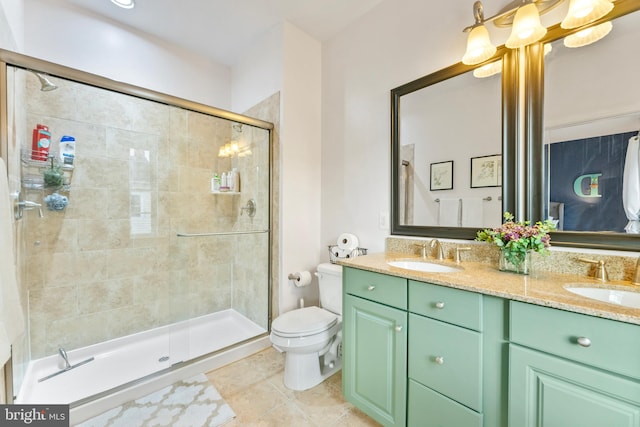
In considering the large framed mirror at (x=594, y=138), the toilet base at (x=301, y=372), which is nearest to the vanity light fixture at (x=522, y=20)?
the large framed mirror at (x=594, y=138)

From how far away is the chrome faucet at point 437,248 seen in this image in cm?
154

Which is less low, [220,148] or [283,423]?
[220,148]

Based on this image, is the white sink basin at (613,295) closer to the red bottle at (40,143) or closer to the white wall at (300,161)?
the white wall at (300,161)

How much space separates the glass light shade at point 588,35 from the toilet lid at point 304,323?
6.28 ft

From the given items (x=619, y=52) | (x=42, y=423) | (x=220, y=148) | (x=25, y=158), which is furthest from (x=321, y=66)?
(x=42, y=423)

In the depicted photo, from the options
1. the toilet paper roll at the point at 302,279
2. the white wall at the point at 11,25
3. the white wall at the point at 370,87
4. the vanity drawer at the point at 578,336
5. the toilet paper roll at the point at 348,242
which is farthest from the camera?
the toilet paper roll at the point at 302,279

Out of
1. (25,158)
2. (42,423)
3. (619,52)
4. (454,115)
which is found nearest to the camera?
(619,52)

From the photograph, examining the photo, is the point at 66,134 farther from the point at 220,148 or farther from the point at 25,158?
the point at 220,148

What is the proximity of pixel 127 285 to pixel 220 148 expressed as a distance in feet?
4.71

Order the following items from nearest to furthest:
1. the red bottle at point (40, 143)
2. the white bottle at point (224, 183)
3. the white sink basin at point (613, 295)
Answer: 1. the white sink basin at point (613, 295)
2. the red bottle at point (40, 143)
3. the white bottle at point (224, 183)

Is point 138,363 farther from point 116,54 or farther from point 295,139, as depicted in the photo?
point 116,54

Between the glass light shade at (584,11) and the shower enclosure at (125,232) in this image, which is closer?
the glass light shade at (584,11)

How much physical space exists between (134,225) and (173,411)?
147 centimetres

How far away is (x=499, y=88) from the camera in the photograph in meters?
1.39
